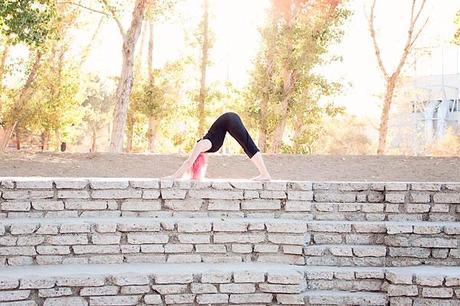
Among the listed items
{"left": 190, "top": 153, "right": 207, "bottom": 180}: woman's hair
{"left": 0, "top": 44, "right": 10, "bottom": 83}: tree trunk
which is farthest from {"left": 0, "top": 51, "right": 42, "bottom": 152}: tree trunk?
{"left": 190, "top": 153, "right": 207, "bottom": 180}: woman's hair

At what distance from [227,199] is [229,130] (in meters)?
0.94

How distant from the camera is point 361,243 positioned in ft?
Answer: 21.9

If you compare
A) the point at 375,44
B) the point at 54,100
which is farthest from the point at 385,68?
the point at 54,100

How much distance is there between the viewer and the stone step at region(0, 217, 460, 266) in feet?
20.4

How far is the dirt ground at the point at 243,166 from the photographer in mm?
11781

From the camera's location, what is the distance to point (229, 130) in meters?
7.43

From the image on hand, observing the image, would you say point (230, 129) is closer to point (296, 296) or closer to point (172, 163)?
point (296, 296)

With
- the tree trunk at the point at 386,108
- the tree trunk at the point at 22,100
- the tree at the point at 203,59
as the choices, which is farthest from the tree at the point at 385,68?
the tree trunk at the point at 22,100

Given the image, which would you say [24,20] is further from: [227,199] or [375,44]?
[375,44]

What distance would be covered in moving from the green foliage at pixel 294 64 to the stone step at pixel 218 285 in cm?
1075

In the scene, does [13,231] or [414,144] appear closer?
[13,231]

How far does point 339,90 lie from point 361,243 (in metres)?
10.9

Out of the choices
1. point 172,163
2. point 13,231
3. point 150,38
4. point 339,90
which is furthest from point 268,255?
point 150,38

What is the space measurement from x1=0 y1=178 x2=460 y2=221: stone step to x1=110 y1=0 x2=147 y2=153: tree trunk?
8.82 meters
